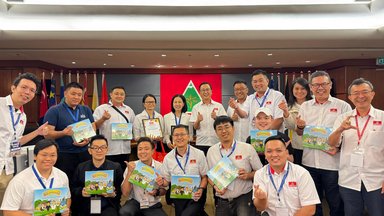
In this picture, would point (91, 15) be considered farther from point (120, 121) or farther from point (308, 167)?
point (308, 167)

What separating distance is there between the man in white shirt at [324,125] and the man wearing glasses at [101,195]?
2.01 metres

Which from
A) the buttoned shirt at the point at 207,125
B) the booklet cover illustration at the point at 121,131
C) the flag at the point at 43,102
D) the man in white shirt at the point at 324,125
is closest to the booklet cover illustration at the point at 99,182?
the booklet cover illustration at the point at 121,131

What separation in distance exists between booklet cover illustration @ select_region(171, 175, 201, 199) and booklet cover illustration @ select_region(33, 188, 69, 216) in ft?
3.32

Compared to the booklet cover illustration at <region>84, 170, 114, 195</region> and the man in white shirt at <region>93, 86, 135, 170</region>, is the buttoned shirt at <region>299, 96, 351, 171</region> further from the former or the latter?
the man in white shirt at <region>93, 86, 135, 170</region>

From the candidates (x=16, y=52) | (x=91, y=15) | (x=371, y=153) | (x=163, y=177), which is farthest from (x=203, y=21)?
(x=16, y=52)

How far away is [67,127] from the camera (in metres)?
3.32

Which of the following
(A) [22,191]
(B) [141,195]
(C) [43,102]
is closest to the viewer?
(A) [22,191]

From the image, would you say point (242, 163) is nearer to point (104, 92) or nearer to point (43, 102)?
point (43, 102)

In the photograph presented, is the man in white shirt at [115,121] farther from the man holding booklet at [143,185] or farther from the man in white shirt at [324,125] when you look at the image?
the man in white shirt at [324,125]

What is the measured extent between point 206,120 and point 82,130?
175 cm

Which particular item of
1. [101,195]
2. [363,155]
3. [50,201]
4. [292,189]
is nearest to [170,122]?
[101,195]

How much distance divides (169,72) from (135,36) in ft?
14.5

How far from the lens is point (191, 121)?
4.43 metres

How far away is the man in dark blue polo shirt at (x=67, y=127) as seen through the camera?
3383 millimetres
